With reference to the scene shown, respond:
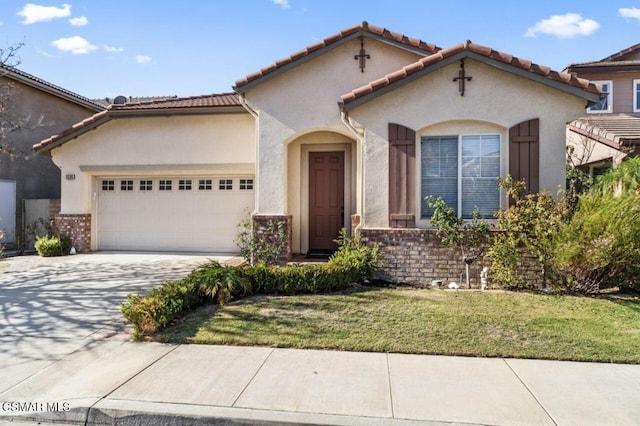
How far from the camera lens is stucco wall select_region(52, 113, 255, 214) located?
41.5 ft

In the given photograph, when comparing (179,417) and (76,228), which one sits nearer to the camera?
(179,417)

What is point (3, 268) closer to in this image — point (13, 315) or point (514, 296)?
point (13, 315)

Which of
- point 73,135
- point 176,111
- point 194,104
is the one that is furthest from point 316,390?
point 73,135

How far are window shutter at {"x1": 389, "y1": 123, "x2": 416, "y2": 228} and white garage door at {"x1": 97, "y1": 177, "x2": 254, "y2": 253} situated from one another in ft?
17.9

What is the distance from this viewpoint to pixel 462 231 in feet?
27.9

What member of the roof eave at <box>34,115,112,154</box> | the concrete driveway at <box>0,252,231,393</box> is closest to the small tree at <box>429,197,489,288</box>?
the concrete driveway at <box>0,252,231,393</box>

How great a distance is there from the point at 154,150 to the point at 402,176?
26.5ft

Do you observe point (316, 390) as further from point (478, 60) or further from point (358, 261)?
point (478, 60)

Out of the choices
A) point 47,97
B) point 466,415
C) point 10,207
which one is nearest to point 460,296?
point 466,415

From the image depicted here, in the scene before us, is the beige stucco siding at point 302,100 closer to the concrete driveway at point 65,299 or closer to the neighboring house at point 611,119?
the concrete driveway at point 65,299

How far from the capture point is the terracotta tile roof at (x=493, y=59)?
834cm

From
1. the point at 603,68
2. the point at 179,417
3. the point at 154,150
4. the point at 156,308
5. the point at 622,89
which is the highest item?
the point at 603,68

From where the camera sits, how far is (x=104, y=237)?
14.1 metres

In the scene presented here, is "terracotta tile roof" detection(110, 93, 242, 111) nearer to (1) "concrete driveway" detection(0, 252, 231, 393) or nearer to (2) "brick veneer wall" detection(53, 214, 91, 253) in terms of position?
(2) "brick veneer wall" detection(53, 214, 91, 253)
